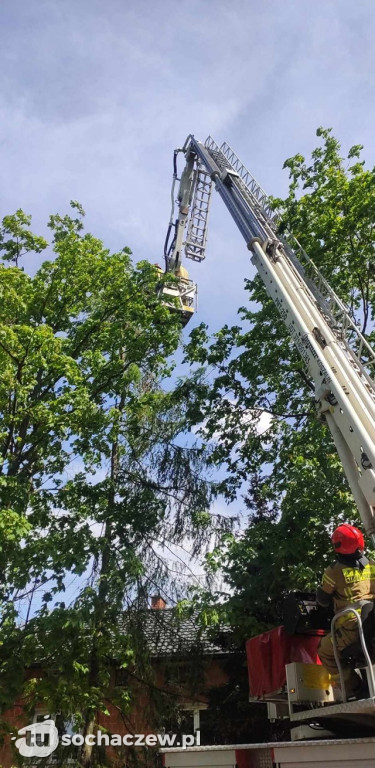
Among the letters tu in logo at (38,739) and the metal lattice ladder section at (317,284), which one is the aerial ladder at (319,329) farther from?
the letters tu in logo at (38,739)

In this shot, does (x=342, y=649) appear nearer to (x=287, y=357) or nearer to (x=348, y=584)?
(x=348, y=584)

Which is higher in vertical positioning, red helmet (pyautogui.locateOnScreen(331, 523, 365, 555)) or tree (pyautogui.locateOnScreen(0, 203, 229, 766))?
tree (pyautogui.locateOnScreen(0, 203, 229, 766))

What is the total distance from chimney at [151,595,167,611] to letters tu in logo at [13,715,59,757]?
7.53 ft

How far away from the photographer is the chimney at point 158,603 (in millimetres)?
9798

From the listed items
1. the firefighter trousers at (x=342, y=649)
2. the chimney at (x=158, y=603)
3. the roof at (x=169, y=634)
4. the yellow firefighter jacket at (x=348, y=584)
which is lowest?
the firefighter trousers at (x=342, y=649)

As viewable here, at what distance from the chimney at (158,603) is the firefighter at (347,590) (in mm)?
5289

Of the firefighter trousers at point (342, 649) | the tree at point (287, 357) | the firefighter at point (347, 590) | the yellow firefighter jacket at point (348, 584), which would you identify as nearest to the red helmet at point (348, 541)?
the firefighter at point (347, 590)

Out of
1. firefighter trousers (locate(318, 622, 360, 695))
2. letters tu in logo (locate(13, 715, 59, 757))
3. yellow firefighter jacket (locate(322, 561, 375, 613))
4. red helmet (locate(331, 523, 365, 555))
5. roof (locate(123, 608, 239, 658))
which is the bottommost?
firefighter trousers (locate(318, 622, 360, 695))

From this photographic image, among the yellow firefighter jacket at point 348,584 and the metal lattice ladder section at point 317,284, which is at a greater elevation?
the metal lattice ladder section at point 317,284

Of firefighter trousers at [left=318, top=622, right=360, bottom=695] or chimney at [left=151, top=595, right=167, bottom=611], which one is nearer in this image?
firefighter trousers at [left=318, top=622, right=360, bottom=695]

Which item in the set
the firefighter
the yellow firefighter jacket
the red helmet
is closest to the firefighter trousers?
the firefighter

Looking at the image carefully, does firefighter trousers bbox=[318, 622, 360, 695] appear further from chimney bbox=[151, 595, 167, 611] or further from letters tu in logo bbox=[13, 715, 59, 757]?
letters tu in logo bbox=[13, 715, 59, 757]

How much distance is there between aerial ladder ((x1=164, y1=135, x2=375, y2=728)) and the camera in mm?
5496

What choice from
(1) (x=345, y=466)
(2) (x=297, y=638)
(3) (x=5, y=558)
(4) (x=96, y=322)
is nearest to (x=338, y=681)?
(2) (x=297, y=638)
